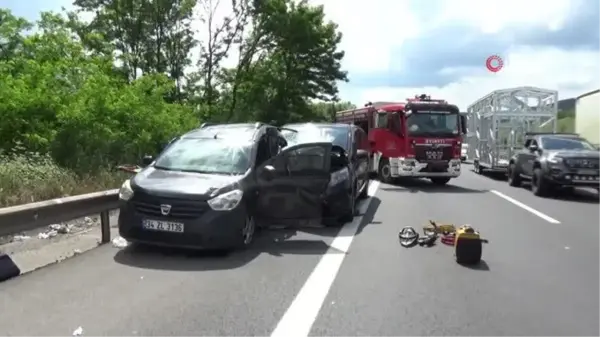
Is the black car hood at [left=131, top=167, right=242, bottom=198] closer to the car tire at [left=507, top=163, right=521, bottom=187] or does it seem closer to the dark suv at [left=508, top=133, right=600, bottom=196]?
the dark suv at [left=508, top=133, right=600, bottom=196]

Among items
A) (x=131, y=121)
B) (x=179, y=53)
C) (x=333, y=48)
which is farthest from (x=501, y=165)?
(x=333, y=48)

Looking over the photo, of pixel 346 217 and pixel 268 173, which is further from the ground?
pixel 268 173

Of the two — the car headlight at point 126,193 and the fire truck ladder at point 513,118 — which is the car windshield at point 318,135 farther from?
the fire truck ladder at point 513,118

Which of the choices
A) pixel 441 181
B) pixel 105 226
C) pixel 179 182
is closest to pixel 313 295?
pixel 179 182

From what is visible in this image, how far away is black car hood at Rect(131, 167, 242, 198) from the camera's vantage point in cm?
830

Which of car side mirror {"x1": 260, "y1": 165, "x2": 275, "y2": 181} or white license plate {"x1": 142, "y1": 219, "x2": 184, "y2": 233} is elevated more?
car side mirror {"x1": 260, "y1": 165, "x2": 275, "y2": 181}

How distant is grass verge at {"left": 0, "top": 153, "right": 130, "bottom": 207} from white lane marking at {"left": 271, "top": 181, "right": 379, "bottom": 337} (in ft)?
17.9

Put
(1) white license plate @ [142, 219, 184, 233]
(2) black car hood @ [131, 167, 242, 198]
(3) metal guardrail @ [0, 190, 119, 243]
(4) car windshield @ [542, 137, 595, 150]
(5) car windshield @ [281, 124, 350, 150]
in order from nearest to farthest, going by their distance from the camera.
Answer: (3) metal guardrail @ [0, 190, 119, 243] < (1) white license plate @ [142, 219, 184, 233] < (2) black car hood @ [131, 167, 242, 198] < (5) car windshield @ [281, 124, 350, 150] < (4) car windshield @ [542, 137, 595, 150]

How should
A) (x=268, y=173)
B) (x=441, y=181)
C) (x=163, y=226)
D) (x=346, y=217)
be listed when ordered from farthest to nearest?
(x=441, y=181), (x=346, y=217), (x=268, y=173), (x=163, y=226)

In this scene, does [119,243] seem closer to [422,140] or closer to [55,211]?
[55,211]

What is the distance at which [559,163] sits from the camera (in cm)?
1730

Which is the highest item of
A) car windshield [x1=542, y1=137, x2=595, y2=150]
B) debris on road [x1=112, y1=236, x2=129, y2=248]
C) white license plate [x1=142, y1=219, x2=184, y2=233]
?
car windshield [x1=542, y1=137, x2=595, y2=150]

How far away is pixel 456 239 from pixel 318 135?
6950mm

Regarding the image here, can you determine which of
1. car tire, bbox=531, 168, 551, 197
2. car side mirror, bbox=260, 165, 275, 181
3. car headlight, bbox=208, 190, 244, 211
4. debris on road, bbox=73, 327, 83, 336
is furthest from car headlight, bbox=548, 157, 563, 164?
debris on road, bbox=73, 327, 83, 336
